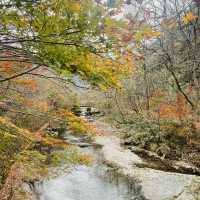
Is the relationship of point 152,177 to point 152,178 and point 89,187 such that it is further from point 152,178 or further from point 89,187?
point 89,187

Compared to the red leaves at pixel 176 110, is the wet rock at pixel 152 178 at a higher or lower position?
lower

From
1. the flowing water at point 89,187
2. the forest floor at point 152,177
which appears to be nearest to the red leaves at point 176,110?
the forest floor at point 152,177

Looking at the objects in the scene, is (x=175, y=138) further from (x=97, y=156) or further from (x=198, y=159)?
(x=97, y=156)

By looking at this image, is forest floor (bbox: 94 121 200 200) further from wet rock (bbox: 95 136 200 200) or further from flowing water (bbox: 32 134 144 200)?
flowing water (bbox: 32 134 144 200)

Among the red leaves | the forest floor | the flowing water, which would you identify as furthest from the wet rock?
the red leaves

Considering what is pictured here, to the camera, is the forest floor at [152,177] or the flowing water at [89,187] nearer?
the forest floor at [152,177]

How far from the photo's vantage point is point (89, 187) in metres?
14.4

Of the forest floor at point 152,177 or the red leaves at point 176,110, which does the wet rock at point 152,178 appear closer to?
the forest floor at point 152,177

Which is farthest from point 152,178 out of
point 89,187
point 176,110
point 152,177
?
point 176,110

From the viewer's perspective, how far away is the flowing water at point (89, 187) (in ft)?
43.3

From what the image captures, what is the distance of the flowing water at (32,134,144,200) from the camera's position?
13.2 metres

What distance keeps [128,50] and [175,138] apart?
18.2 m

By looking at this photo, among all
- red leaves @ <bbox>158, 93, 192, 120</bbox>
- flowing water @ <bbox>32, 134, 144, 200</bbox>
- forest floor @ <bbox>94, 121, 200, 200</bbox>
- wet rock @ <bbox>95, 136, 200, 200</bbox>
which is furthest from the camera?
red leaves @ <bbox>158, 93, 192, 120</bbox>

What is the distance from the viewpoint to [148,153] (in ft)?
69.1
